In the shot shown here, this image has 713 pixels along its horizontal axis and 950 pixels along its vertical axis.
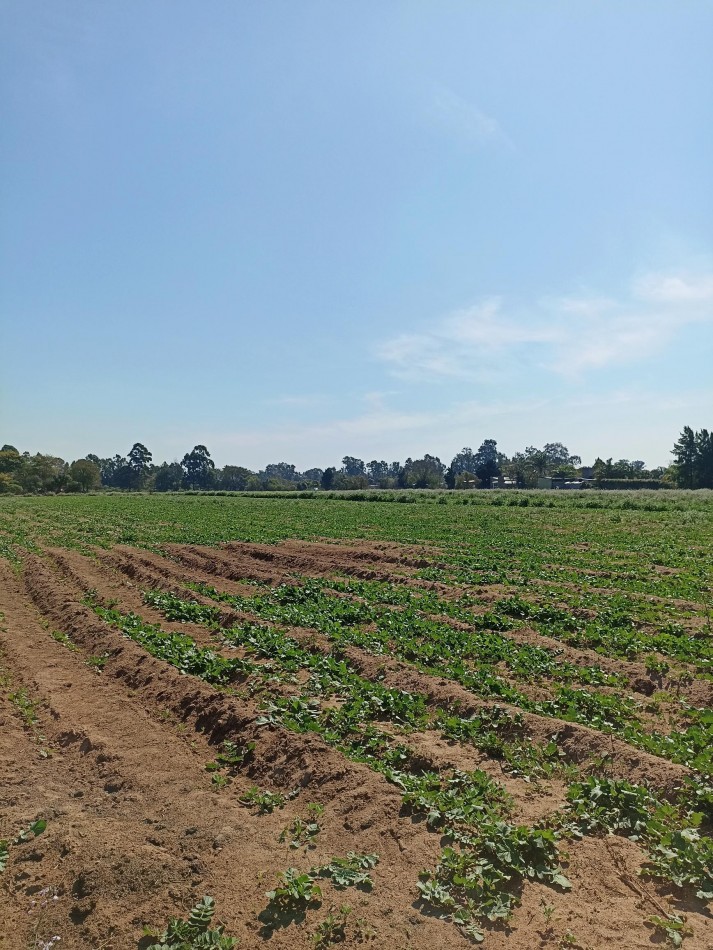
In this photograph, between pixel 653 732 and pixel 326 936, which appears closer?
pixel 326 936

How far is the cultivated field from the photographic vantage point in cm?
411

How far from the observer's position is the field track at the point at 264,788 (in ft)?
13.2

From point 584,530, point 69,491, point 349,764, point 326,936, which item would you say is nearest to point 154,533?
point 584,530

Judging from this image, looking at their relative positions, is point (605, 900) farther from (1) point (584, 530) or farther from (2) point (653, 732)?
(1) point (584, 530)

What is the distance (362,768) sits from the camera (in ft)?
19.7

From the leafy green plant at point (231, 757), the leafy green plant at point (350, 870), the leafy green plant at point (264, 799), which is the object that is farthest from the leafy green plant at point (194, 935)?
the leafy green plant at point (231, 757)

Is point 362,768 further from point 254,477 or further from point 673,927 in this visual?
point 254,477

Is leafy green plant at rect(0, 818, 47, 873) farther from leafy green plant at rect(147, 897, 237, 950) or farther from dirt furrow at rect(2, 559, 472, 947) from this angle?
leafy green plant at rect(147, 897, 237, 950)

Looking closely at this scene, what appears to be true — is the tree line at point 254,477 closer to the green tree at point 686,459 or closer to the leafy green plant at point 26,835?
the green tree at point 686,459

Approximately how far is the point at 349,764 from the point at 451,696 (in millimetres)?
2147

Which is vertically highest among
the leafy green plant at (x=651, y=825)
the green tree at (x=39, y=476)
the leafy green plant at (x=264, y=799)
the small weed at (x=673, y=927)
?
the green tree at (x=39, y=476)

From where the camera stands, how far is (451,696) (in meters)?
7.67

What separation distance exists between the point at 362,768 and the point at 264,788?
110 centimetres

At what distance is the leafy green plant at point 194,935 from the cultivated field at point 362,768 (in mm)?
60
